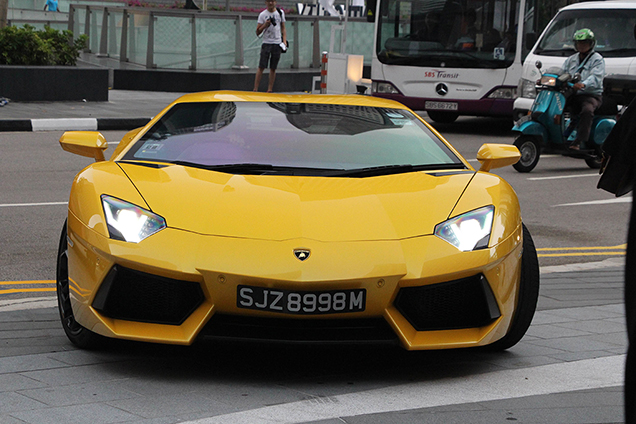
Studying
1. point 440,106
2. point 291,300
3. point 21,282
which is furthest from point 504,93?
point 291,300

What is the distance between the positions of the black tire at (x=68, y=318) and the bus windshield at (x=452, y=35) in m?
13.2

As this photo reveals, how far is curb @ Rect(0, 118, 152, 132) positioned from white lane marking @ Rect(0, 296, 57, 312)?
9131 millimetres

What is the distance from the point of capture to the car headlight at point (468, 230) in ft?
12.8

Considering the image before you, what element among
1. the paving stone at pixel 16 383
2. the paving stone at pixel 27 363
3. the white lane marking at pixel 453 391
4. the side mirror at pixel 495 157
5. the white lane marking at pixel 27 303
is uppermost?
the side mirror at pixel 495 157

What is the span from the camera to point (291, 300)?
3.60m

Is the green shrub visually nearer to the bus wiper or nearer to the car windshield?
the car windshield

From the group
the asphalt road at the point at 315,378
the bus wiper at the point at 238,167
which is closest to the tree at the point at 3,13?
the asphalt road at the point at 315,378

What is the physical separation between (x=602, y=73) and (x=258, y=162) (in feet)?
28.4

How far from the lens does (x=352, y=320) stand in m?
3.72

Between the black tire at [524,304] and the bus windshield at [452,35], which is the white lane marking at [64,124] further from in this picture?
the black tire at [524,304]

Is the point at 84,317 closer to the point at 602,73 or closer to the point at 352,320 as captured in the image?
the point at 352,320

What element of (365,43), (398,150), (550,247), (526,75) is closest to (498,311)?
(398,150)

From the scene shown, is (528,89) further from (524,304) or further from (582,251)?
(524,304)

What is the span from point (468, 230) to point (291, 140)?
120cm
